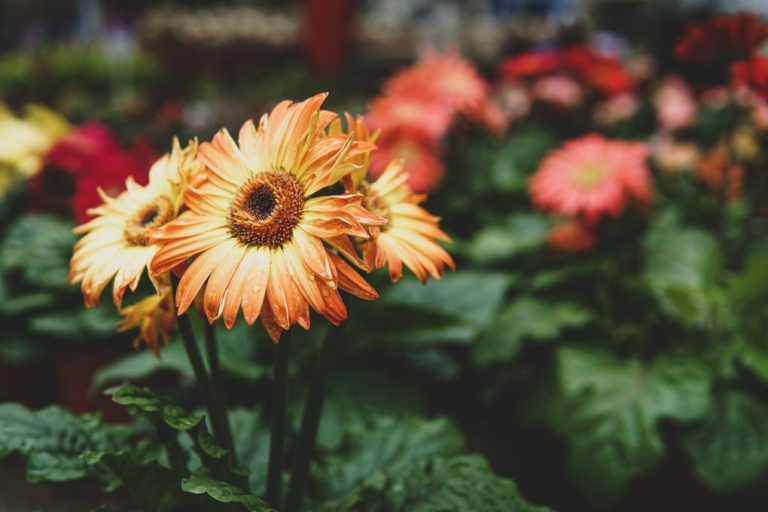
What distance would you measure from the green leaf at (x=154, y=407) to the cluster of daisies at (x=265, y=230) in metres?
0.10

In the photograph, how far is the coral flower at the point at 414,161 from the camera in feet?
8.95

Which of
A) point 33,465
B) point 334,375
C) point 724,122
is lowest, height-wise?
point 33,465

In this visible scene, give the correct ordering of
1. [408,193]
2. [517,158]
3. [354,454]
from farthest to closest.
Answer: [517,158]
[354,454]
[408,193]

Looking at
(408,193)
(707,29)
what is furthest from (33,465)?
(707,29)

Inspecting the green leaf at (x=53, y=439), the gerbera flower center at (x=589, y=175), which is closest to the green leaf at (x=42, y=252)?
the green leaf at (x=53, y=439)

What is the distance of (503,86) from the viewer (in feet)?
13.7

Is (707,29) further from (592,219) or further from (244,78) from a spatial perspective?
(244,78)

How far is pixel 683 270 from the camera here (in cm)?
233

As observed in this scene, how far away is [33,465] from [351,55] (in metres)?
6.81

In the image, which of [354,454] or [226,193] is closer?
[226,193]

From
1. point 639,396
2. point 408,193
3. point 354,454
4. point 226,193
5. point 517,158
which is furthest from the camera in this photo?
point 517,158

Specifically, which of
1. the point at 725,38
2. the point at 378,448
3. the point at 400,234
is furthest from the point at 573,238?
the point at 400,234

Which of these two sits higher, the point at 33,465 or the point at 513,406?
the point at 513,406

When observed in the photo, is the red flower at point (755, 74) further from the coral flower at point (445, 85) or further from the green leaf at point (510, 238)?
the coral flower at point (445, 85)
